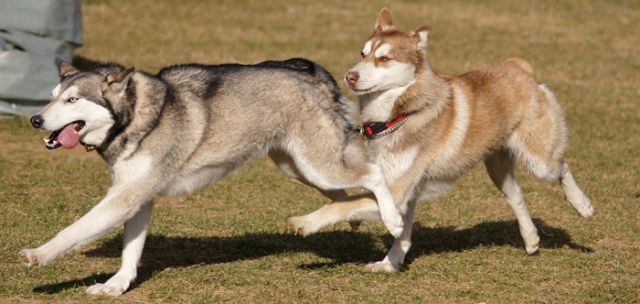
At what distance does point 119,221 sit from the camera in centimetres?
623

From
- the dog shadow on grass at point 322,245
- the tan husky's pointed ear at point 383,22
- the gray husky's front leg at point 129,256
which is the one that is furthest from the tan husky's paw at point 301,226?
the tan husky's pointed ear at point 383,22

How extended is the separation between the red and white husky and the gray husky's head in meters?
1.39

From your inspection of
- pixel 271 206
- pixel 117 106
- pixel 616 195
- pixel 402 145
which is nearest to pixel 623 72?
pixel 616 195

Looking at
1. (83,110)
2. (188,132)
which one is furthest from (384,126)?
(83,110)

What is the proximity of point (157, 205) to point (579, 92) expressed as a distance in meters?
7.74

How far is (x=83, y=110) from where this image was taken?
20.0ft

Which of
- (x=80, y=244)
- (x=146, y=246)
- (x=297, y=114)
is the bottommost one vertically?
(x=146, y=246)

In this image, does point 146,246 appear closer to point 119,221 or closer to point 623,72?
point 119,221

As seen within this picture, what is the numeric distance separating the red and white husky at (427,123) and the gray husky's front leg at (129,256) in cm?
99

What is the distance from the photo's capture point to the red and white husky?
7012 mm

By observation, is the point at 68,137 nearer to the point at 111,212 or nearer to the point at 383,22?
the point at 111,212

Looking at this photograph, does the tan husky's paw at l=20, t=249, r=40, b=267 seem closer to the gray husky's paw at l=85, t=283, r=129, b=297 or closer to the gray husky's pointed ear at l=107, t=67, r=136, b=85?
the gray husky's paw at l=85, t=283, r=129, b=297

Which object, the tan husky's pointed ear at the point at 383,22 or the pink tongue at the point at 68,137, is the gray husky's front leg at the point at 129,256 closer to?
the pink tongue at the point at 68,137

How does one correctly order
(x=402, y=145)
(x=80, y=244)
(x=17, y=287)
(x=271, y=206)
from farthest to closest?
(x=271, y=206) < (x=402, y=145) < (x=17, y=287) < (x=80, y=244)
